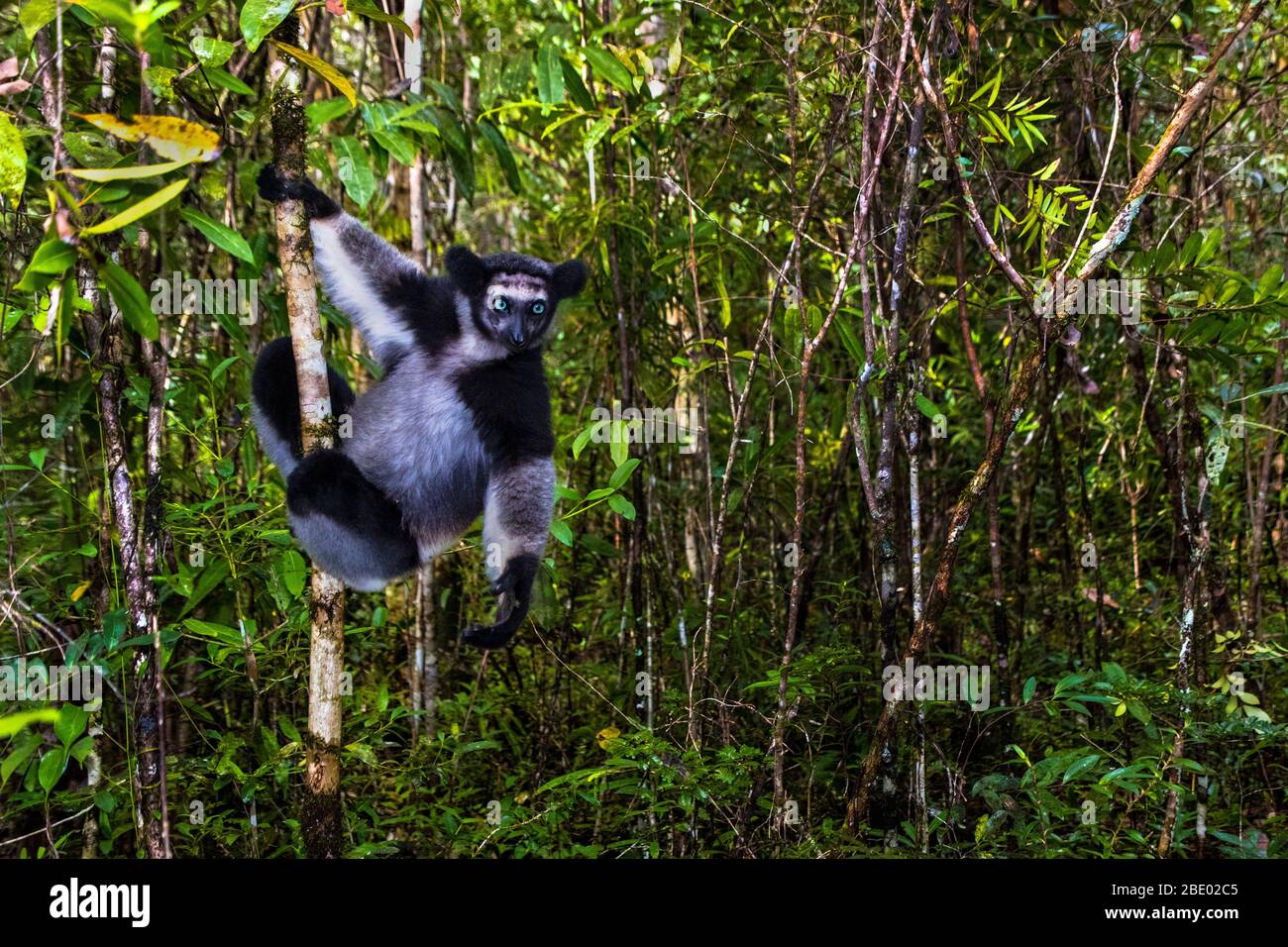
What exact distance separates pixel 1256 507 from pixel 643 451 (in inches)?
130

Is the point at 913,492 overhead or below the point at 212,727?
overhead

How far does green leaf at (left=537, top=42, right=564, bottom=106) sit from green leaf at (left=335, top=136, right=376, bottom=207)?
750 mm

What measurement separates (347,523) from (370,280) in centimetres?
100

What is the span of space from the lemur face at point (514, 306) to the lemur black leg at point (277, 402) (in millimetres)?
743

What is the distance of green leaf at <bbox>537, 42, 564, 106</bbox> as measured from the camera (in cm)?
366

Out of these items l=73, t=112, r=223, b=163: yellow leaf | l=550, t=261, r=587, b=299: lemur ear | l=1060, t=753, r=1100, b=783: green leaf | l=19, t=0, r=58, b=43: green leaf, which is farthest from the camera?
l=550, t=261, r=587, b=299: lemur ear

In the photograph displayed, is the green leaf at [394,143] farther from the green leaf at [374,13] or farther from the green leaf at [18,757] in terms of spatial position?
the green leaf at [18,757]

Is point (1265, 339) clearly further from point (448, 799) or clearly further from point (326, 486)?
point (448, 799)

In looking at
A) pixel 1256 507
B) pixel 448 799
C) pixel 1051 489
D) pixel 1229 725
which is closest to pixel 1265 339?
pixel 1256 507

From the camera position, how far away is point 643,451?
5.11 metres

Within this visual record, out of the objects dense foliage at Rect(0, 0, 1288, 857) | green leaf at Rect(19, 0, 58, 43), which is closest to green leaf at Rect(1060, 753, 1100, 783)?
dense foliage at Rect(0, 0, 1288, 857)

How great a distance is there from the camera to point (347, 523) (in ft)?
11.9

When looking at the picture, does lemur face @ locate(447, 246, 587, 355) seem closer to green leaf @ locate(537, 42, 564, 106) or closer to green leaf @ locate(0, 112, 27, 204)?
green leaf @ locate(537, 42, 564, 106)
